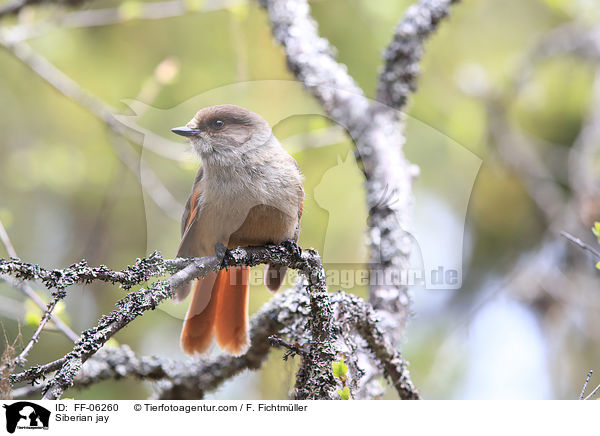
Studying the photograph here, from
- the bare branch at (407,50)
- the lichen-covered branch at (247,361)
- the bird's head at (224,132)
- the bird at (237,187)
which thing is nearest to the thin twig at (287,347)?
the lichen-covered branch at (247,361)

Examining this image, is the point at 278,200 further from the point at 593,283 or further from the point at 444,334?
the point at 593,283

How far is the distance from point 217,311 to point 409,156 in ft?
4.49

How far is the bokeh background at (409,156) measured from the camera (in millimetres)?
3096

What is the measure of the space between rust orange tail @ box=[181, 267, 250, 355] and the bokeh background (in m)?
0.16

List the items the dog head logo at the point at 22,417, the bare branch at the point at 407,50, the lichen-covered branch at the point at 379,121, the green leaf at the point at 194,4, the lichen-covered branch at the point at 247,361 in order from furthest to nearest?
the green leaf at the point at 194,4 < the bare branch at the point at 407,50 < the lichen-covered branch at the point at 379,121 < the lichen-covered branch at the point at 247,361 < the dog head logo at the point at 22,417

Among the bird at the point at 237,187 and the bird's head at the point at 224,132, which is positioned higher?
the bird's head at the point at 224,132

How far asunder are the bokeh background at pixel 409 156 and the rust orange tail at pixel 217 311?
0.54 feet

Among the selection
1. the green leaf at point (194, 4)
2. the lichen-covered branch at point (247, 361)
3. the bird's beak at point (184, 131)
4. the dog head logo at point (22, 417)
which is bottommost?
the dog head logo at point (22, 417)

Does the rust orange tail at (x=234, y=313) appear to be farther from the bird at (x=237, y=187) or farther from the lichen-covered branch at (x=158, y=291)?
the lichen-covered branch at (x=158, y=291)

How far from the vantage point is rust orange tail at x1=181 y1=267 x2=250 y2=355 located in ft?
8.16

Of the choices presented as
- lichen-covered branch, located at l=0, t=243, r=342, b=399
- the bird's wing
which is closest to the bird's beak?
the bird's wing

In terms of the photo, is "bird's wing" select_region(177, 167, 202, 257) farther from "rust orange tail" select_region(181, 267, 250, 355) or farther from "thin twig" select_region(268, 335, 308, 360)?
"thin twig" select_region(268, 335, 308, 360)

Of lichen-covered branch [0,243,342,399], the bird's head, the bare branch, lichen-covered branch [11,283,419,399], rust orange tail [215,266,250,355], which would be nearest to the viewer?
lichen-covered branch [0,243,342,399]

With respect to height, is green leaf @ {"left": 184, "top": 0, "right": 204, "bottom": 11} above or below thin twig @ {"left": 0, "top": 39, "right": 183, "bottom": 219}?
above
